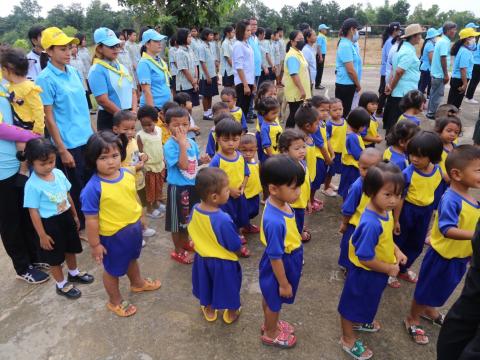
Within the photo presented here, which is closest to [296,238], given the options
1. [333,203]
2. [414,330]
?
[414,330]

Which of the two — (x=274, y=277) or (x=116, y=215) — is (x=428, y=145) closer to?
(x=274, y=277)

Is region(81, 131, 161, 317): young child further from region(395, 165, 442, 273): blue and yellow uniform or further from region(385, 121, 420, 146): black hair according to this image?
region(385, 121, 420, 146): black hair

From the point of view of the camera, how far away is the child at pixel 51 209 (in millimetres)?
2621

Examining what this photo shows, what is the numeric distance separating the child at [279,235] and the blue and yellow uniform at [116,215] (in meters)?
0.99

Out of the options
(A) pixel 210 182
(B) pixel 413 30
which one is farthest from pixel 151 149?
(B) pixel 413 30

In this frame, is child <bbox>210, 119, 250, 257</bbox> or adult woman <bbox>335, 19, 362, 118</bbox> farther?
adult woman <bbox>335, 19, 362, 118</bbox>

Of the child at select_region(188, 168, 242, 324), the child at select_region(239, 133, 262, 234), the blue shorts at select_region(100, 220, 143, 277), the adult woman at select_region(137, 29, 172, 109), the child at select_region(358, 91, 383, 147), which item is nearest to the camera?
the child at select_region(188, 168, 242, 324)

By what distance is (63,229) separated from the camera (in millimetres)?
2844

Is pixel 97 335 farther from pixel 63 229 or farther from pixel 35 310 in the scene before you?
pixel 63 229

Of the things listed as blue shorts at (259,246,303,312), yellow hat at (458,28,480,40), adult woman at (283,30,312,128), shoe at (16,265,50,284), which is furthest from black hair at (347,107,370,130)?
yellow hat at (458,28,480,40)

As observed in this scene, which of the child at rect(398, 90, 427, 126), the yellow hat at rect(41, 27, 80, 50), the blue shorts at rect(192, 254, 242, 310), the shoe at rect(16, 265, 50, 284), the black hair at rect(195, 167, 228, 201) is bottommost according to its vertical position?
the shoe at rect(16, 265, 50, 284)

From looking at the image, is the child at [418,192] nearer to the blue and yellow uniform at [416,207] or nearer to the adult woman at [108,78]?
the blue and yellow uniform at [416,207]

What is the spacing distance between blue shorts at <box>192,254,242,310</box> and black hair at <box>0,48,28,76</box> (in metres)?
2.04

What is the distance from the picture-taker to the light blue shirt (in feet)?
8.63
